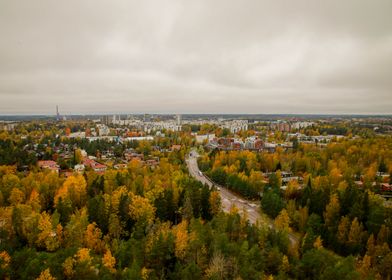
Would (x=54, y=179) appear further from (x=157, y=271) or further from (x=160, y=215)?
(x=157, y=271)

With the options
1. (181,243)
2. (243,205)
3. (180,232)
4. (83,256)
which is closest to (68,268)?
(83,256)

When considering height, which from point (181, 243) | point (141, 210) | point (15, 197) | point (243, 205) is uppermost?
point (15, 197)

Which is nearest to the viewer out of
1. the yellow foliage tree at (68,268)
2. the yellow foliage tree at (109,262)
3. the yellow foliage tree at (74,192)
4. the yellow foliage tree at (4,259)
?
the yellow foliage tree at (4,259)

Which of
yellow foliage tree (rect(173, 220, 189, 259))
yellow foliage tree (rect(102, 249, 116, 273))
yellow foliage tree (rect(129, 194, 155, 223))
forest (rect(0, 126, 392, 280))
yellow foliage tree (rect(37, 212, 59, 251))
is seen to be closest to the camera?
forest (rect(0, 126, 392, 280))

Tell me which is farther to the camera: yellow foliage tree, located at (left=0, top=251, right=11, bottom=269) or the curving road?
the curving road

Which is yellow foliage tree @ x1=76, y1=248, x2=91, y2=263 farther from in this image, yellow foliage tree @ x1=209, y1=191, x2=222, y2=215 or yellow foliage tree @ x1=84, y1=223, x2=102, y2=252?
yellow foliage tree @ x1=209, y1=191, x2=222, y2=215

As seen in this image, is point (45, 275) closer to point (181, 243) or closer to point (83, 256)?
point (83, 256)

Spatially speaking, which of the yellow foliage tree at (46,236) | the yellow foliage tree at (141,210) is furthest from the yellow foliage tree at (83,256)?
the yellow foliage tree at (141,210)

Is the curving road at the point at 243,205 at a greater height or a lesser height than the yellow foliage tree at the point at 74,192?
lesser

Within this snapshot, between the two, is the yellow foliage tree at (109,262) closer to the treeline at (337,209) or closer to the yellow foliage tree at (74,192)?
the yellow foliage tree at (74,192)

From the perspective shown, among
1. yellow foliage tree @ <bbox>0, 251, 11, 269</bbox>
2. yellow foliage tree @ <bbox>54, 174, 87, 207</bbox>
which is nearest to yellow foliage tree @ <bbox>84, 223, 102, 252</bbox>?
yellow foliage tree @ <bbox>0, 251, 11, 269</bbox>

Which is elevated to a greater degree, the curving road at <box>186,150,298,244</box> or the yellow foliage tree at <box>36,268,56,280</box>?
the yellow foliage tree at <box>36,268,56,280</box>
